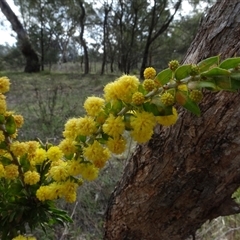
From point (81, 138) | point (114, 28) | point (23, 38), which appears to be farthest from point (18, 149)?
point (114, 28)

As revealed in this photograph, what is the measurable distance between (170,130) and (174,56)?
1195cm

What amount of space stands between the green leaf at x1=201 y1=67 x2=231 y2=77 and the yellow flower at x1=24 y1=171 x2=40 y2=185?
36cm

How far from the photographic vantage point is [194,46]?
2.65ft

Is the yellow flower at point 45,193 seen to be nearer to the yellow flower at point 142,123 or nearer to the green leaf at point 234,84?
the yellow flower at point 142,123

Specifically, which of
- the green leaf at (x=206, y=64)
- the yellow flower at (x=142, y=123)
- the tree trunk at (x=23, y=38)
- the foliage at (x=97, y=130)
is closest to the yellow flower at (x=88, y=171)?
the foliage at (x=97, y=130)

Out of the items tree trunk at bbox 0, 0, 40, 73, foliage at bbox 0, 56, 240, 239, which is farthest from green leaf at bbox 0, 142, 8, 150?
tree trunk at bbox 0, 0, 40, 73

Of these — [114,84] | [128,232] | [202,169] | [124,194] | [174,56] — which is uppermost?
[114,84]

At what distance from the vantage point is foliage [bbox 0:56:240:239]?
419 millimetres

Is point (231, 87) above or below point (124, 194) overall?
above

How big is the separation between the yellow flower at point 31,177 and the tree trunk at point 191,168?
31cm

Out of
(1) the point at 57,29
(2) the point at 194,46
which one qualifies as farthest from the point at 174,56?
(2) the point at 194,46

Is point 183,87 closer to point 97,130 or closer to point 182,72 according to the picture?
point 182,72

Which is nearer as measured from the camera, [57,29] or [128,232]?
[128,232]

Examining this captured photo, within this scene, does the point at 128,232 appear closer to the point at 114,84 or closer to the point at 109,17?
the point at 114,84
